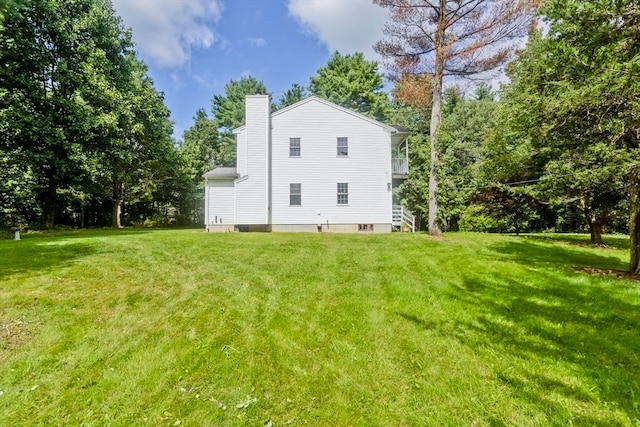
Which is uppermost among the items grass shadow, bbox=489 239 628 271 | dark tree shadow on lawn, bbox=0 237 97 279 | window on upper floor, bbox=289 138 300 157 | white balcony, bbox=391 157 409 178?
window on upper floor, bbox=289 138 300 157

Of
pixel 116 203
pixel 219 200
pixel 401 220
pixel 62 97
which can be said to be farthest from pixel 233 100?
pixel 401 220

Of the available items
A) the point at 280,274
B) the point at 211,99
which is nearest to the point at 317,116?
the point at 280,274

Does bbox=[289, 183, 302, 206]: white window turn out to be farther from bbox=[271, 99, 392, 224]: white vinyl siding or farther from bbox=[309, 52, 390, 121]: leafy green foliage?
bbox=[309, 52, 390, 121]: leafy green foliage

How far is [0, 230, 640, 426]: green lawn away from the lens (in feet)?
9.37

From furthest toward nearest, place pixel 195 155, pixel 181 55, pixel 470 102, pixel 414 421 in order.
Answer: pixel 195 155
pixel 470 102
pixel 181 55
pixel 414 421

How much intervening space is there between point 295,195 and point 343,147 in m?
3.61

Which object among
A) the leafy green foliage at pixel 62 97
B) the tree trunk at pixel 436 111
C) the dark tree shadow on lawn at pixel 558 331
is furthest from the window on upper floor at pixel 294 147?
the dark tree shadow on lawn at pixel 558 331

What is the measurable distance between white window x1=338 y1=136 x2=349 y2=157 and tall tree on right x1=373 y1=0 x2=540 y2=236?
4566 millimetres

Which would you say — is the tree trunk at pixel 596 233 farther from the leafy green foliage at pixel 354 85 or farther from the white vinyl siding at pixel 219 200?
the leafy green foliage at pixel 354 85

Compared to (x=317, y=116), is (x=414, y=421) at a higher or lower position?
lower

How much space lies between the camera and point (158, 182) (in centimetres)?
2477

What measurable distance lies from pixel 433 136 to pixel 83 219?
25312 millimetres

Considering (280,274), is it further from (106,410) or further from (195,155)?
(195,155)

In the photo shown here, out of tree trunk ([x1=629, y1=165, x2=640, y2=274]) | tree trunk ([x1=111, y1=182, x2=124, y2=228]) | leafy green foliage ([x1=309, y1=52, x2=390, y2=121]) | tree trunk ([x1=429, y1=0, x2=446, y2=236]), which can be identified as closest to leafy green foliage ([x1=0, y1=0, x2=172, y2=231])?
tree trunk ([x1=111, y1=182, x2=124, y2=228])
